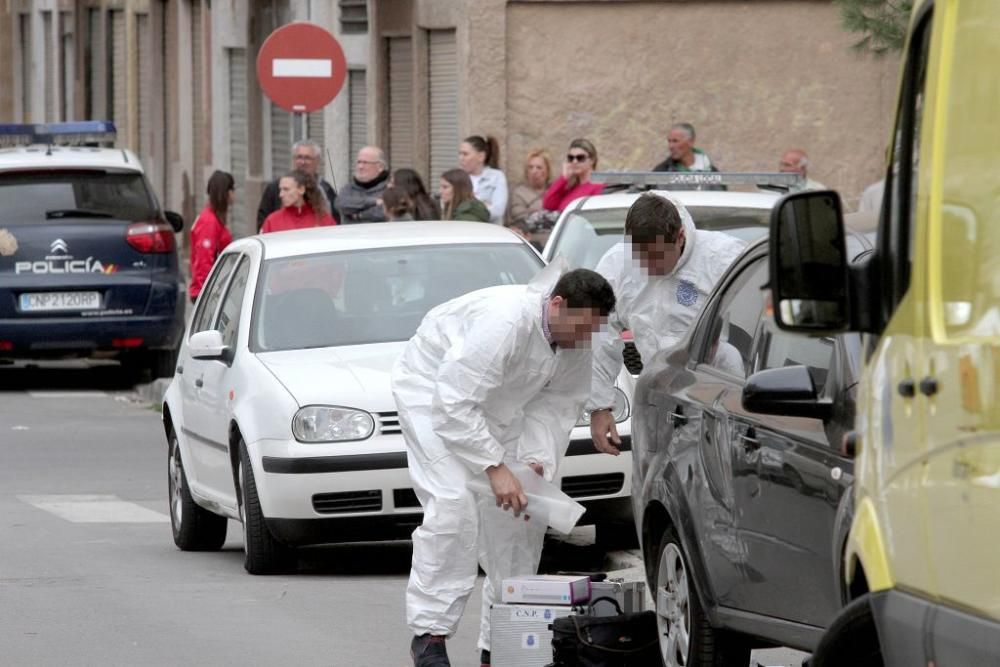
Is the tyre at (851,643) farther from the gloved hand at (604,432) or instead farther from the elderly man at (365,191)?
the elderly man at (365,191)

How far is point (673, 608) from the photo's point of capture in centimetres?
732

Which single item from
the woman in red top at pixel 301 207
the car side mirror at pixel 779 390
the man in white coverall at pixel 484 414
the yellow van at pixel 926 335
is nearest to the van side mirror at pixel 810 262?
the yellow van at pixel 926 335

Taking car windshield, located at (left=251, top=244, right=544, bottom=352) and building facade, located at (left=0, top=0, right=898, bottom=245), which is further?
building facade, located at (left=0, top=0, right=898, bottom=245)

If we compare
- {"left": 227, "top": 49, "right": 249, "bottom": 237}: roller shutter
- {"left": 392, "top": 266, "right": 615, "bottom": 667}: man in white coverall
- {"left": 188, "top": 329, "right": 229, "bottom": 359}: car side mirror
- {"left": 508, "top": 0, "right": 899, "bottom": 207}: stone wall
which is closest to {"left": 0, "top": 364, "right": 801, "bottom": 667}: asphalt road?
{"left": 392, "top": 266, "right": 615, "bottom": 667}: man in white coverall

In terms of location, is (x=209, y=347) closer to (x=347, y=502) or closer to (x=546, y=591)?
(x=347, y=502)

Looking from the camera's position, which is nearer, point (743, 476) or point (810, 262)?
point (810, 262)

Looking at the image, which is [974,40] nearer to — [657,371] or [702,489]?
[702,489]

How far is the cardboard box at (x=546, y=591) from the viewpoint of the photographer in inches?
288

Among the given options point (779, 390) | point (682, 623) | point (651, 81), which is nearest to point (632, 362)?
point (682, 623)

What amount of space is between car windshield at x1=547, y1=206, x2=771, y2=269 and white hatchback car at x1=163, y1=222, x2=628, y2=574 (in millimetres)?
1561

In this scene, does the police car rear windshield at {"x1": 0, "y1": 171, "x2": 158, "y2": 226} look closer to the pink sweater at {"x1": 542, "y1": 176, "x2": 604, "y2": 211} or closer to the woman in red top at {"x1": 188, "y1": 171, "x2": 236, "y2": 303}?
the woman in red top at {"x1": 188, "y1": 171, "x2": 236, "y2": 303}

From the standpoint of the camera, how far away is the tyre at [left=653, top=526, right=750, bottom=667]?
703cm

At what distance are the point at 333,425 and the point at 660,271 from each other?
1750 mm

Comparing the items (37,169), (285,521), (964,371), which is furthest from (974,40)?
(37,169)
